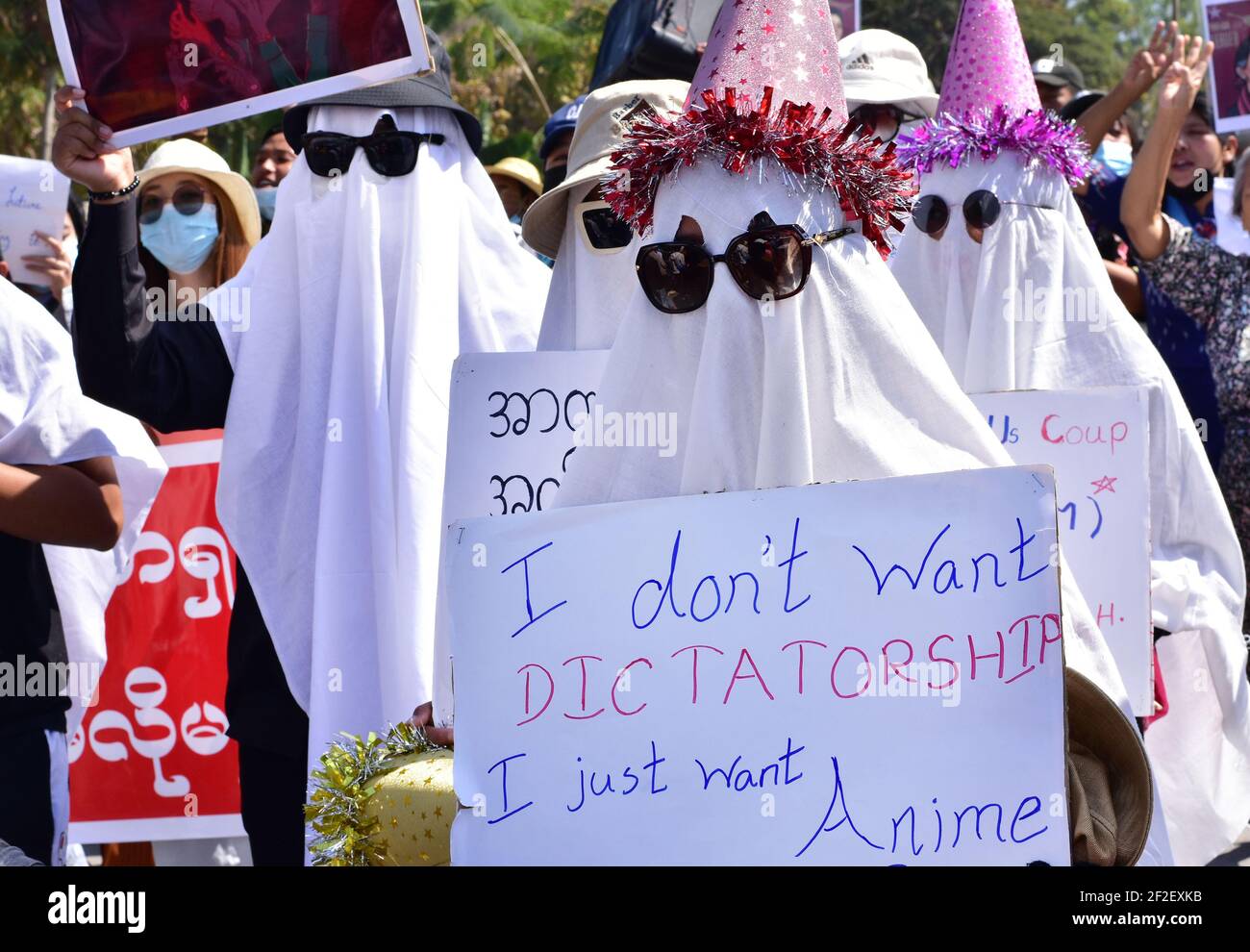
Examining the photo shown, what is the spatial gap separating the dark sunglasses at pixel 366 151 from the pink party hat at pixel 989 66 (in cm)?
145

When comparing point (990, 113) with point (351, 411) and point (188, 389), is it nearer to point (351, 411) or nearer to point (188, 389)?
point (351, 411)

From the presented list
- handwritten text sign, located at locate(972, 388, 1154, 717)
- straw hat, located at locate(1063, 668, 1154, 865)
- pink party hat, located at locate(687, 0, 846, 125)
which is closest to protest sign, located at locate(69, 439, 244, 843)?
handwritten text sign, located at locate(972, 388, 1154, 717)

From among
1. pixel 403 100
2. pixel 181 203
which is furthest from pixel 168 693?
pixel 403 100

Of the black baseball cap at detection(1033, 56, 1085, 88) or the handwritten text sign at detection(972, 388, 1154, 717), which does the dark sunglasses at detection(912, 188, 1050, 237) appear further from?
the black baseball cap at detection(1033, 56, 1085, 88)

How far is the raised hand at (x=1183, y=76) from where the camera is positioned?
198 inches

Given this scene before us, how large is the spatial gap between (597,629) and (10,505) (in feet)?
4.76

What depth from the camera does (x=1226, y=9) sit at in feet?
21.8

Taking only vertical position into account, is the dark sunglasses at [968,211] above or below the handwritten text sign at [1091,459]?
above

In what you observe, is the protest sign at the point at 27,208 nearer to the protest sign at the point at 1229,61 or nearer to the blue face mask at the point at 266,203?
the blue face mask at the point at 266,203

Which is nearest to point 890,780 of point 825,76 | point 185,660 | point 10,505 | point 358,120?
point 825,76

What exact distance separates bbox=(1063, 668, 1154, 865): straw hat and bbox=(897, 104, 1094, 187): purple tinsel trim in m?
2.19

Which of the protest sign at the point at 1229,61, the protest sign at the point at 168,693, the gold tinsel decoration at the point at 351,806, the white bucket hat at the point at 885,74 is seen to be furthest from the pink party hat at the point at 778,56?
the protest sign at the point at 1229,61
